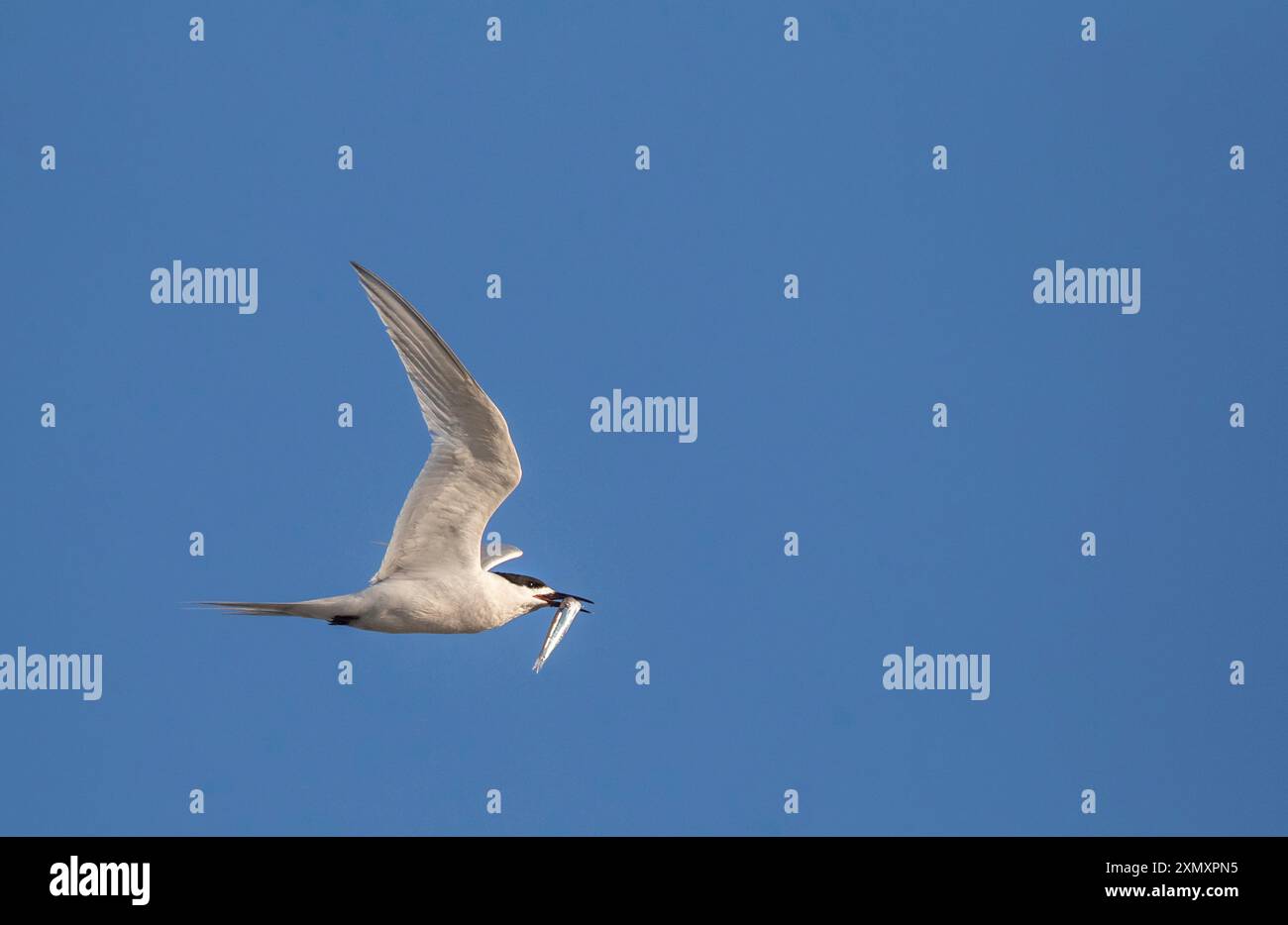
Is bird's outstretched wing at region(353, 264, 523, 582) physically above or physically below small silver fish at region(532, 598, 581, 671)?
above

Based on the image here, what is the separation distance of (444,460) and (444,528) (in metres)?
0.50

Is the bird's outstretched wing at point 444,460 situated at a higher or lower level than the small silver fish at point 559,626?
higher

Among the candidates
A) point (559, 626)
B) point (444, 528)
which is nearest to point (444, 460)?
point (444, 528)

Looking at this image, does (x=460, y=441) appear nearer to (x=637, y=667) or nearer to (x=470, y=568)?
(x=470, y=568)

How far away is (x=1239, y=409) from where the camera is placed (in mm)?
19688

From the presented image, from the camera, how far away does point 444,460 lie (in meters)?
10.0

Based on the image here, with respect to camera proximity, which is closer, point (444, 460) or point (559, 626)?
point (444, 460)

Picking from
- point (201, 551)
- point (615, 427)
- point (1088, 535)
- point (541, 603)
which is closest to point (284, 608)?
point (541, 603)

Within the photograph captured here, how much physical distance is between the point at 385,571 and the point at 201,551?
6.98m

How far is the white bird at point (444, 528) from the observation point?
9602 millimetres

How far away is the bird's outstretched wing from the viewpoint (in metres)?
9.47

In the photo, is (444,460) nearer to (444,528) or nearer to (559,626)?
(444,528)
